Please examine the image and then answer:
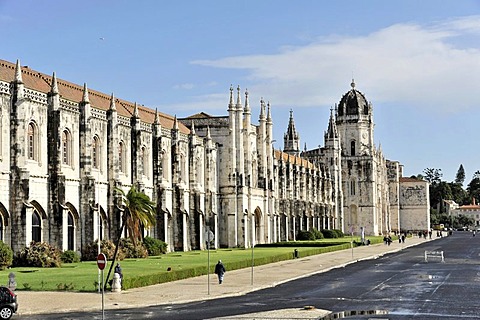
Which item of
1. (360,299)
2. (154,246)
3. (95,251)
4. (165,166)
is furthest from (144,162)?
(360,299)

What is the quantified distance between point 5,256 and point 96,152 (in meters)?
15.0

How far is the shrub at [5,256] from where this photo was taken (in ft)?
135

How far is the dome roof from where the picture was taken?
148m

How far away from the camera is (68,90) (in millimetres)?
58344

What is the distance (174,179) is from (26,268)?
2583cm

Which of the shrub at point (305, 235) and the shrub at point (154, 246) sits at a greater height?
the shrub at point (154, 246)

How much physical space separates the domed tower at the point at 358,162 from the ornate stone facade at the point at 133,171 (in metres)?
24.1

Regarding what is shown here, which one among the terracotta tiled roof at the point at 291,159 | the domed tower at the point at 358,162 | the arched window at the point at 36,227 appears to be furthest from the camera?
the domed tower at the point at 358,162

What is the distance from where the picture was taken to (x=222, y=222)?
3184 inches

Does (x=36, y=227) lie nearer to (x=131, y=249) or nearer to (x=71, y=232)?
(x=71, y=232)

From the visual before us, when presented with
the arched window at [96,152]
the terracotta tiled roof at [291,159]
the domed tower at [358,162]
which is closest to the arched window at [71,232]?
the arched window at [96,152]

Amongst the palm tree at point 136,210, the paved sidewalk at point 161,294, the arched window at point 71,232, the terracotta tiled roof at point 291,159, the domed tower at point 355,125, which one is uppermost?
the domed tower at point 355,125

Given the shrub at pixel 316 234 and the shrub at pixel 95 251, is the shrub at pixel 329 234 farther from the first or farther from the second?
the shrub at pixel 95 251

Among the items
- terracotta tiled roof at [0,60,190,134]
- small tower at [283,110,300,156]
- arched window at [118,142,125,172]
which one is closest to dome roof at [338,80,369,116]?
small tower at [283,110,300,156]
